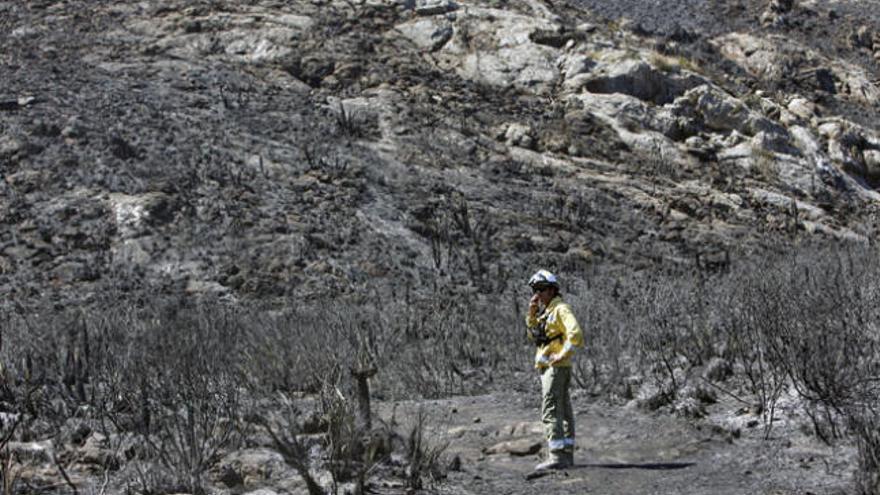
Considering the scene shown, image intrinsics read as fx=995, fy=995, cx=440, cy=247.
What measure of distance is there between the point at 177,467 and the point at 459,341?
323 inches

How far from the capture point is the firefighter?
741cm

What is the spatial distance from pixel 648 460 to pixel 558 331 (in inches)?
57.8

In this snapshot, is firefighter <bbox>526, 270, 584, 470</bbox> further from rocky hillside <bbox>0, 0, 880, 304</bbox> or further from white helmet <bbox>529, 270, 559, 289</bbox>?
rocky hillside <bbox>0, 0, 880, 304</bbox>

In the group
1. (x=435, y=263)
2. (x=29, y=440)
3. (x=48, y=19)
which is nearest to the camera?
(x=29, y=440)

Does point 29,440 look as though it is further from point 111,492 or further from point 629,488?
point 629,488

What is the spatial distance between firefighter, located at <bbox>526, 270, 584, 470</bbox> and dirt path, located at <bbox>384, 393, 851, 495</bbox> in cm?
18

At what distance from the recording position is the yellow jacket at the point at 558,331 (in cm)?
729

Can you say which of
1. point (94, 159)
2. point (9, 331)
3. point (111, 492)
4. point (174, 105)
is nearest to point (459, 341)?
point (9, 331)

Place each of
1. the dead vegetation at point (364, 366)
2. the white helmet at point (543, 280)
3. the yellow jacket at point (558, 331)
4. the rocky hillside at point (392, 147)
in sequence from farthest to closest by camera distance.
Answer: the rocky hillside at point (392, 147) → the white helmet at point (543, 280) → the yellow jacket at point (558, 331) → the dead vegetation at point (364, 366)

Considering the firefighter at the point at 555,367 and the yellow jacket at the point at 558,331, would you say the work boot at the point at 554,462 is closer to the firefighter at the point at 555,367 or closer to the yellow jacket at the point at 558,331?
the firefighter at the point at 555,367

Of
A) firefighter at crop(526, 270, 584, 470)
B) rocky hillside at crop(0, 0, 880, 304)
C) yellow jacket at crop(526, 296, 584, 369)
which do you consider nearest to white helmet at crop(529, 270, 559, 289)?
firefighter at crop(526, 270, 584, 470)

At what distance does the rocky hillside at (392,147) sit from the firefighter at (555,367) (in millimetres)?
10595

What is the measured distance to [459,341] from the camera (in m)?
14.3

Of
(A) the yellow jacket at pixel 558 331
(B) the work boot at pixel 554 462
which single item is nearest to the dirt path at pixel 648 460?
(B) the work boot at pixel 554 462
